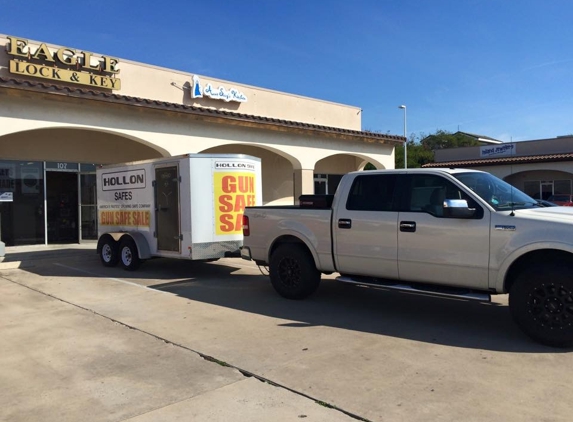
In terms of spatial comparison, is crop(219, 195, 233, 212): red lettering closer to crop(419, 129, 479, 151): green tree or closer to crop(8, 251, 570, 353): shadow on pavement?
crop(8, 251, 570, 353): shadow on pavement

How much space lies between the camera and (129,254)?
11133mm

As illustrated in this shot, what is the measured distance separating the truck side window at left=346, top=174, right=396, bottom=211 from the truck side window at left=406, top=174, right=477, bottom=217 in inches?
12.1

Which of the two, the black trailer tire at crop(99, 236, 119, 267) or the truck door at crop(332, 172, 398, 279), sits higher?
the truck door at crop(332, 172, 398, 279)

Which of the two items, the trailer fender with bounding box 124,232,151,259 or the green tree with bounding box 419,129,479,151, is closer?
the trailer fender with bounding box 124,232,151,259

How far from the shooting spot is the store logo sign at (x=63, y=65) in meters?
13.3

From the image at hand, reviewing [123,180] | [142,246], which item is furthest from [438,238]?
[123,180]

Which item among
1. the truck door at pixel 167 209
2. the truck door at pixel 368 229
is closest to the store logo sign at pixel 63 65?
the truck door at pixel 167 209

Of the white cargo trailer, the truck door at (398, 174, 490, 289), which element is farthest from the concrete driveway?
the white cargo trailer

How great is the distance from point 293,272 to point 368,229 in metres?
1.60

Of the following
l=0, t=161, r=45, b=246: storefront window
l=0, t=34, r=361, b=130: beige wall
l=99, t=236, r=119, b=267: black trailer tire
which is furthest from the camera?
l=0, t=34, r=361, b=130: beige wall

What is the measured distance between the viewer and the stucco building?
12.9 meters

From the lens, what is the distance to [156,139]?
1460 cm

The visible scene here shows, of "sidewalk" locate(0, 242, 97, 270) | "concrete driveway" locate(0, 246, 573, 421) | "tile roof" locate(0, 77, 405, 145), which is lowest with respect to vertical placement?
"concrete driveway" locate(0, 246, 573, 421)

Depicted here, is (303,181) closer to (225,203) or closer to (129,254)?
(225,203)
